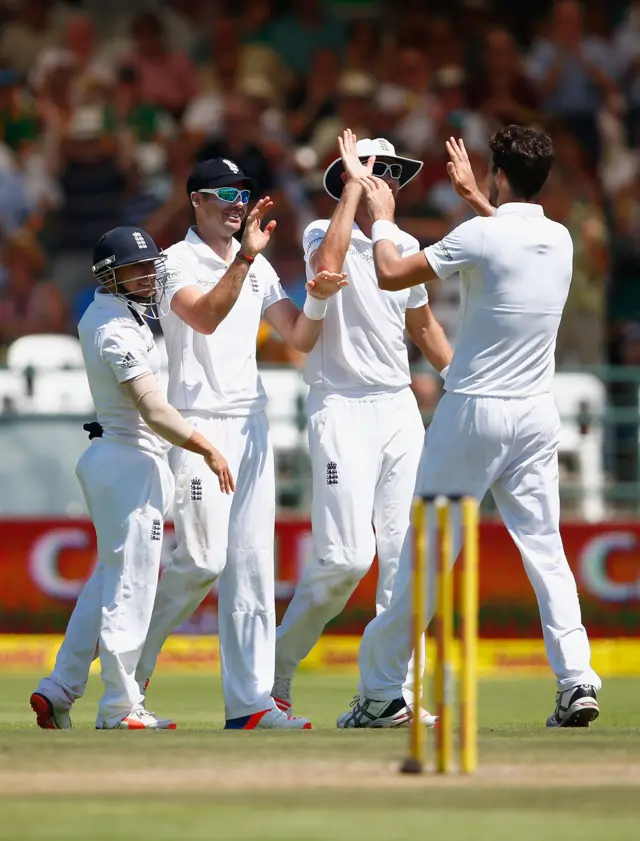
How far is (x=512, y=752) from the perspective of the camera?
223 inches

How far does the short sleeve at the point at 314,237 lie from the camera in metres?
7.17

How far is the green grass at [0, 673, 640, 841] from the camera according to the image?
14.2 ft

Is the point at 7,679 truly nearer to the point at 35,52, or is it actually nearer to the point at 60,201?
the point at 60,201

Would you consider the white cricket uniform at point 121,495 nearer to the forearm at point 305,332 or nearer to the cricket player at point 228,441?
the cricket player at point 228,441

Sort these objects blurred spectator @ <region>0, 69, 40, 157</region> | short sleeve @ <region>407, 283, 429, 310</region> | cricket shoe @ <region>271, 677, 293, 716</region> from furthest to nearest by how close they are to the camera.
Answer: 1. blurred spectator @ <region>0, 69, 40, 157</region>
2. short sleeve @ <region>407, 283, 429, 310</region>
3. cricket shoe @ <region>271, 677, 293, 716</region>

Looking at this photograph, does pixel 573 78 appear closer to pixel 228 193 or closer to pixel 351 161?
pixel 351 161

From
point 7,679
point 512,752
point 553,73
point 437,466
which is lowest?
point 7,679

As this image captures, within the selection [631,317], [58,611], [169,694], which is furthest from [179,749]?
[631,317]

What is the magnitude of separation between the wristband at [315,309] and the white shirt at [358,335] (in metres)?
0.14

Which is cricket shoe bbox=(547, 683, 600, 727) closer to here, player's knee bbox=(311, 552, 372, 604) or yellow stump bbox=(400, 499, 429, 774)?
player's knee bbox=(311, 552, 372, 604)

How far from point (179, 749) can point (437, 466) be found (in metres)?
1.57

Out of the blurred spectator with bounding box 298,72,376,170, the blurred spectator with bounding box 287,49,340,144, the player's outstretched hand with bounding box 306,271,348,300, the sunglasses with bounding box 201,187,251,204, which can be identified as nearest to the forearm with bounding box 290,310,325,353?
the player's outstretched hand with bounding box 306,271,348,300

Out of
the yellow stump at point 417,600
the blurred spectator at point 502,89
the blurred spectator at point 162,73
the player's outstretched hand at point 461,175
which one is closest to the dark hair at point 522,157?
the player's outstretched hand at point 461,175

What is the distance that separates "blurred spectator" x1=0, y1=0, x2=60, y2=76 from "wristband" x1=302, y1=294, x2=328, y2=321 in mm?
9160
